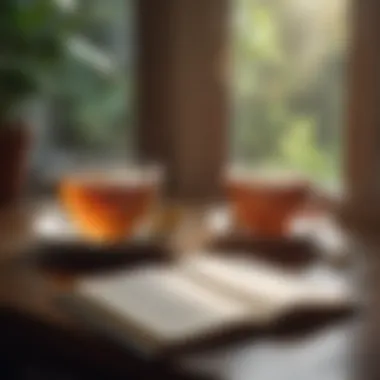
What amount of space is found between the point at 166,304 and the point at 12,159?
70cm

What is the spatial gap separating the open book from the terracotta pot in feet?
1.67

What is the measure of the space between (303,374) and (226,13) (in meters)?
0.99

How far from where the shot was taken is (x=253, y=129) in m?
1.81

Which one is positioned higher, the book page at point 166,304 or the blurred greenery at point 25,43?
the blurred greenery at point 25,43

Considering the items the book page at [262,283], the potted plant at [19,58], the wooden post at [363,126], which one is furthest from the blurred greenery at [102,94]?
the book page at [262,283]

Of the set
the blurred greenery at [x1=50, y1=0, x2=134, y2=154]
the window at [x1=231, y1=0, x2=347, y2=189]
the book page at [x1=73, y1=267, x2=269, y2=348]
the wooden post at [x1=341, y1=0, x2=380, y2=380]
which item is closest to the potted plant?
the blurred greenery at [x1=50, y1=0, x2=134, y2=154]

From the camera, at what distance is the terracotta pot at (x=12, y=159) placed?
1.68 meters

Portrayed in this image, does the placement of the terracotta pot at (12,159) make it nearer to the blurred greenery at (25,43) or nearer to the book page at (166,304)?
the blurred greenery at (25,43)

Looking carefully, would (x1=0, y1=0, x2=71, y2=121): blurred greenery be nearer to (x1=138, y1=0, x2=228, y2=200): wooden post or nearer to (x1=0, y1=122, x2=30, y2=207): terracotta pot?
(x1=0, y1=122, x2=30, y2=207): terracotta pot

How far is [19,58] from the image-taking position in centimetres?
169

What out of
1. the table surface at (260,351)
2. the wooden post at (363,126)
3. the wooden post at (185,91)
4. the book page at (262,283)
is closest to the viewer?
the table surface at (260,351)

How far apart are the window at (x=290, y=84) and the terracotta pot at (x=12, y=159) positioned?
0.35 meters

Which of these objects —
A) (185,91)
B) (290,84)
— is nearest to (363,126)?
(290,84)

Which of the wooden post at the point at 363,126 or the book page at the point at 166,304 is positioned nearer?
the book page at the point at 166,304
